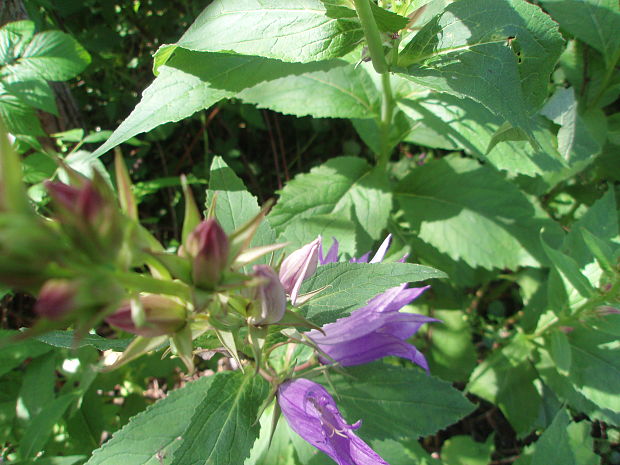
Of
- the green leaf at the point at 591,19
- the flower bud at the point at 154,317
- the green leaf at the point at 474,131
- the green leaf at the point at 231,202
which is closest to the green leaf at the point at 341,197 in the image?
the green leaf at the point at 474,131

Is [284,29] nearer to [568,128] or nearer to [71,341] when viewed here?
[71,341]

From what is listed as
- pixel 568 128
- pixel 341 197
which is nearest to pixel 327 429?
pixel 341 197

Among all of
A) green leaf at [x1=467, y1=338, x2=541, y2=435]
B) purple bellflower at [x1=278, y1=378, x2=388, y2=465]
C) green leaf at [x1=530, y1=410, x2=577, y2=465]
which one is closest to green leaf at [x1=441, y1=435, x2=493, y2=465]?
green leaf at [x1=467, y1=338, x2=541, y2=435]

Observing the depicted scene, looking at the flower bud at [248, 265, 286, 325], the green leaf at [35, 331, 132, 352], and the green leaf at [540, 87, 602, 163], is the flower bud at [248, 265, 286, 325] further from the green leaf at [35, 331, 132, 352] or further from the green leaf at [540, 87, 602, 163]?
the green leaf at [540, 87, 602, 163]

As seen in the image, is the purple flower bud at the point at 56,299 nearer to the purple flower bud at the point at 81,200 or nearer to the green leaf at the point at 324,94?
the purple flower bud at the point at 81,200

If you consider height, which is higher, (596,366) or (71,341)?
(71,341)
